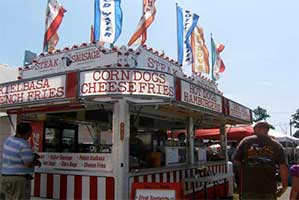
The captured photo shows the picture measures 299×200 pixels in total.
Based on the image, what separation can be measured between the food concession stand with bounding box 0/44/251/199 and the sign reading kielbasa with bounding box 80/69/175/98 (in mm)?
15

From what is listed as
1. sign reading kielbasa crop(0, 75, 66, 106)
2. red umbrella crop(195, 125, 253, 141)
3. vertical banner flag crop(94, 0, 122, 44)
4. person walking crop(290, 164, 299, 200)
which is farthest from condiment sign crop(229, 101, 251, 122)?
red umbrella crop(195, 125, 253, 141)

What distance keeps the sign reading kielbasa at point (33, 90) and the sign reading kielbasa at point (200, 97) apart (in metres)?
1.96

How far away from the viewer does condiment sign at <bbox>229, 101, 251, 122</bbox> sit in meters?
8.89

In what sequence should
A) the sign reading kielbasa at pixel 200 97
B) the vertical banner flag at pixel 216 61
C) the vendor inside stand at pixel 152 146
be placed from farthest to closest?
1. the vertical banner flag at pixel 216 61
2. the vendor inside stand at pixel 152 146
3. the sign reading kielbasa at pixel 200 97

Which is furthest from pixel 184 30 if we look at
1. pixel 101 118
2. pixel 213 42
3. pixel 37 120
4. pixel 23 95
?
pixel 23 95

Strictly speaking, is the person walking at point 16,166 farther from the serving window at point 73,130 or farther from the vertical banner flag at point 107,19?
the vertical banner flag at point 107,19

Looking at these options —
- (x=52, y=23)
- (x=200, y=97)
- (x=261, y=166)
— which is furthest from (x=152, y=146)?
(x=52, y=23)

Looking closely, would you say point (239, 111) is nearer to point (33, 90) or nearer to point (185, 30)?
point (185, 30)

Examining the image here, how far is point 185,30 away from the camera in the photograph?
34.8 ft

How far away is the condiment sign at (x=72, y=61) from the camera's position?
6820 millimetres

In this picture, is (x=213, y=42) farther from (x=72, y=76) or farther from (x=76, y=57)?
(x=72, y=76)

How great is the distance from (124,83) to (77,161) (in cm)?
190

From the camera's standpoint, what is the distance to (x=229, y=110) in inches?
342

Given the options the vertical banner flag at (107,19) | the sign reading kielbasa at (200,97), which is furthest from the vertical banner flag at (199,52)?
the sign reading kielbasa at (200,97)
